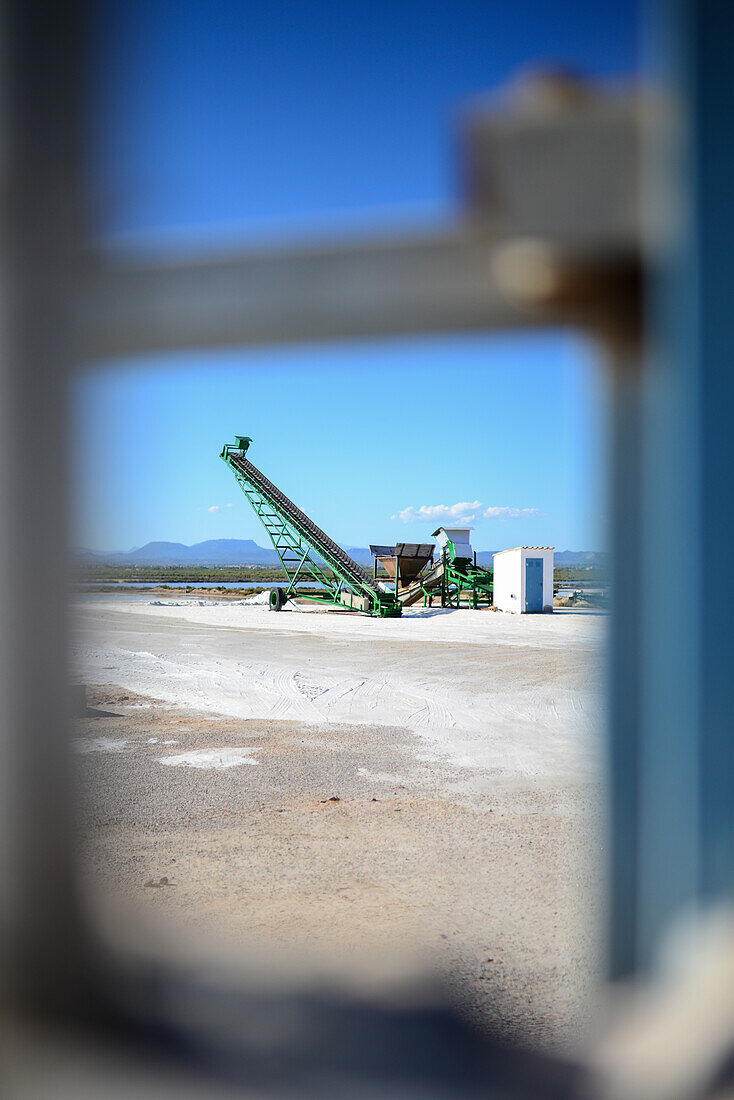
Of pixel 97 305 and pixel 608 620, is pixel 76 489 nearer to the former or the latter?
pixel 97 305

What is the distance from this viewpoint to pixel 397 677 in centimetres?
605

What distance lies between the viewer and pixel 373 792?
3078mm

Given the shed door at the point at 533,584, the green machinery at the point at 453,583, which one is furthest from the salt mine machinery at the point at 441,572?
the shed door at the point at 533,584

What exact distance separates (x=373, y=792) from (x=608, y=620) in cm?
280

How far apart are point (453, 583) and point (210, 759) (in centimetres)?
1242

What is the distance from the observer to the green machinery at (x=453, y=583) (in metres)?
15.2

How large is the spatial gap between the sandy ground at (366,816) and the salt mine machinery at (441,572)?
29.9 feet

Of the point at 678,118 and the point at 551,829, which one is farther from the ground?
the point at 678,118

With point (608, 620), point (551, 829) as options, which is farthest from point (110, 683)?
point (608, 620)

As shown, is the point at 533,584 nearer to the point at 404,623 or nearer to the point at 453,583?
the point at 453,583

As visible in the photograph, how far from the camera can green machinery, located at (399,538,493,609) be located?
15172mm

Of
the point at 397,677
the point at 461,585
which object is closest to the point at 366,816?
the point at 397,677

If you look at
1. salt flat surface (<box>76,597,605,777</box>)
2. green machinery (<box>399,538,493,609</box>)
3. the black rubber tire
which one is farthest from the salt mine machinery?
salt flat surface (<box>76,597,605,777</box>)

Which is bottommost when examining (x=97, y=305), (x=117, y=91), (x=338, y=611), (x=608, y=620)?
(x=338, y=611)
